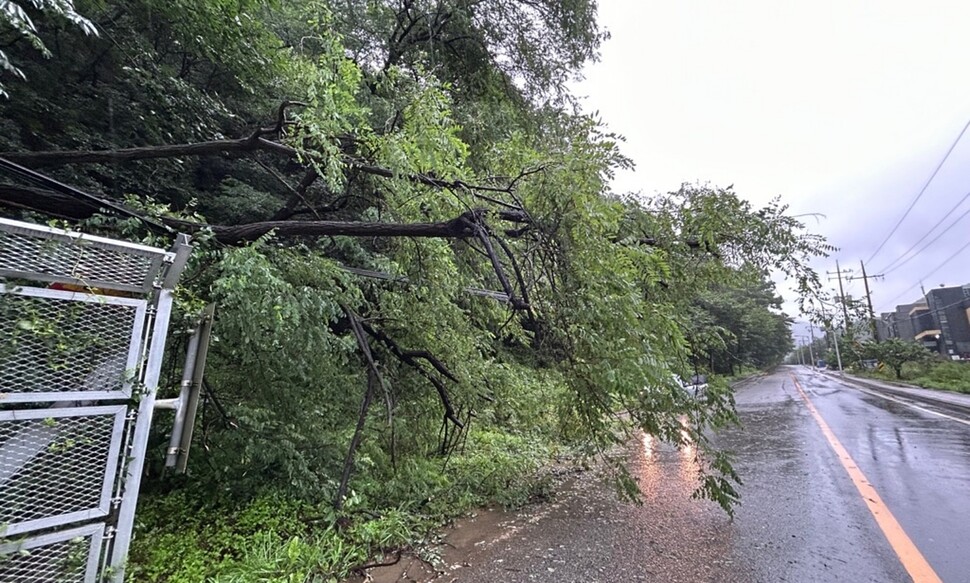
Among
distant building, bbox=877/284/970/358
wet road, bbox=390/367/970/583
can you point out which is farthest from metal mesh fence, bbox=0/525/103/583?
distant building, bbox=877/284/970/358

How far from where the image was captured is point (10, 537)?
5.32 ft

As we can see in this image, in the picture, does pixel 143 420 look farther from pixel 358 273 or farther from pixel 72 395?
pixel 358 273

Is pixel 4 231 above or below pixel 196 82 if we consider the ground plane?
below

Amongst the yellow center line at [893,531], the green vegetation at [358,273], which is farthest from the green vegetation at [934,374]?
the green vegetation at [358,273]

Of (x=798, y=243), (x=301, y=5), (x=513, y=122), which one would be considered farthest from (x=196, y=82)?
(x=798, y=243)

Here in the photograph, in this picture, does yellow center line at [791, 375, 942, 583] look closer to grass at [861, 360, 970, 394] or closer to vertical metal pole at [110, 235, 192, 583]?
vertical metal pole at [110, 235, 192, 583]

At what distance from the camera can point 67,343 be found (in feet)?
6.02

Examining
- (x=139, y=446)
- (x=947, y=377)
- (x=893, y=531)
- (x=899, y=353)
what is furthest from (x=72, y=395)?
(x=899, y=353)

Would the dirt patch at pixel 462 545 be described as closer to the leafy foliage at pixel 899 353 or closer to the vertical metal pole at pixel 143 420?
the vertical metal pole at pixel 143 420

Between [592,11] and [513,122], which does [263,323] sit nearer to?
[513,122]

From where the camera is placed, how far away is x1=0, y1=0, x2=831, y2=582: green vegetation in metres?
3.18

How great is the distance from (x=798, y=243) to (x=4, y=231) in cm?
569

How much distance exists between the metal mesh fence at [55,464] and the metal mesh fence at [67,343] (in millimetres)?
126

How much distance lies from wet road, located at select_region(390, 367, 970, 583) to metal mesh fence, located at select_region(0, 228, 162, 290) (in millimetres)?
2640
